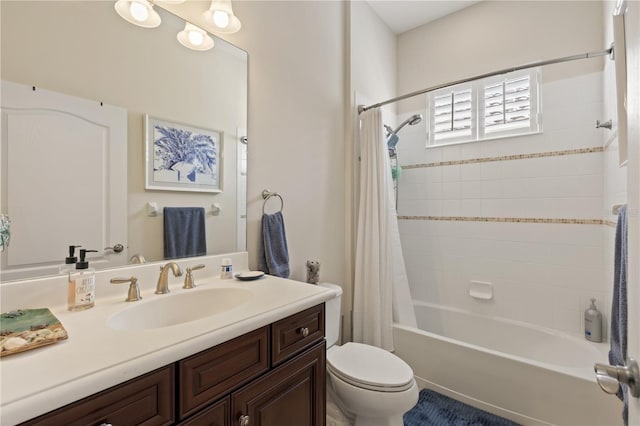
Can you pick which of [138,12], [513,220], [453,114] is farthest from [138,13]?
[513,220]

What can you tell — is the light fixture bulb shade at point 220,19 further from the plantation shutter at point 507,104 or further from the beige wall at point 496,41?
the plantation shutter at point 507,104

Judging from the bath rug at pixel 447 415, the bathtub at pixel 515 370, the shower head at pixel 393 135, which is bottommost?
the bath rug at pixel 447 415

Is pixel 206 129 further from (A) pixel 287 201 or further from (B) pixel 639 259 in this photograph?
(B) pixel 639 259

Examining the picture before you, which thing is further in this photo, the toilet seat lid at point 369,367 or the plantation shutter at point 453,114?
the plantation shutter at point 453,114

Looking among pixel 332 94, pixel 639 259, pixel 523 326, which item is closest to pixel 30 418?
pixel 639 259

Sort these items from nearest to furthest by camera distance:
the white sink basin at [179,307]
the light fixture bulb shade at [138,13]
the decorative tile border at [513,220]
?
the white sink basin at [179,307], the light fixture bulb shade at [138,13], the decorative tile border at [513,220]

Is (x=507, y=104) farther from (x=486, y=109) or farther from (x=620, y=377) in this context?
(x=620, y=377)

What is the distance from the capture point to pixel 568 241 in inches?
82.1

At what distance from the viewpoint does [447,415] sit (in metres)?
1.73

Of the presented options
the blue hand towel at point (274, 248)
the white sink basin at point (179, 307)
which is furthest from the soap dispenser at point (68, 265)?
the blue hand towel at point (274, 248)

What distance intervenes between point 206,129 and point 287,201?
599 millimetres

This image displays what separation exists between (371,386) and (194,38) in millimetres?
1761

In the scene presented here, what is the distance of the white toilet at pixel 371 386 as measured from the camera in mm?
Answer: 1320

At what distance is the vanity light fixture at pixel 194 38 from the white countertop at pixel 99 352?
108 centimetres
